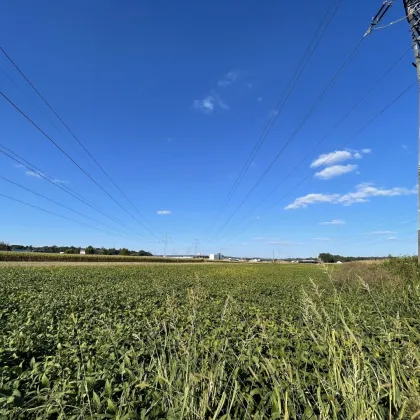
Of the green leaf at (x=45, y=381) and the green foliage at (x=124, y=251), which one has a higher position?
the green foliage at (x=124, y=251)

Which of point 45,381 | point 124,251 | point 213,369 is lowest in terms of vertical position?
point 45,381

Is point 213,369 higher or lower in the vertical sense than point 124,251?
lower

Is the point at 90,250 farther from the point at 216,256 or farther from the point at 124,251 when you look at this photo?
the point at 216,256

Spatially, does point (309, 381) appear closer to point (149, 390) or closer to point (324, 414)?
point (324, 414)

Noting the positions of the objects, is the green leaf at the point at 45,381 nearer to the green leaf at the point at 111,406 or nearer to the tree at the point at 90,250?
the green leaf at the point at 111,406

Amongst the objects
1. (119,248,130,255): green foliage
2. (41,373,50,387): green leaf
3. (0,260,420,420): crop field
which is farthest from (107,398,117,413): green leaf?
(119,248,130,255): green foliage

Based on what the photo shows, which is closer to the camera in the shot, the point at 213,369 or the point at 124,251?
the point at 213,369

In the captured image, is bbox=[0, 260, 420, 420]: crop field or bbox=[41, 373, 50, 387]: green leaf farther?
bbox=[41, 373, 50, 387]: green leaf

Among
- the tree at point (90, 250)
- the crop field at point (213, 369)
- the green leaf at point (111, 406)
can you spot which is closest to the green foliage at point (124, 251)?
the tree at point (90, 250)

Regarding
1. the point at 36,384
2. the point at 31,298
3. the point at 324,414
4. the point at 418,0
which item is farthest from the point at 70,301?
the point at 418,0

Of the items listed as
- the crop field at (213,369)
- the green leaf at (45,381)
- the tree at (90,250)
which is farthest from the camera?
the tree at (90,250)

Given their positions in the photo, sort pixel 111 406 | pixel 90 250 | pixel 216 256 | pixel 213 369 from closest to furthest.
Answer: pixel 111 406 → pixel 213 369 → pixel 90 250 → pixel 216 256

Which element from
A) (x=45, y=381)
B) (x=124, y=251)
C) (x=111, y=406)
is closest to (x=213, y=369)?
(x=111, y=406)

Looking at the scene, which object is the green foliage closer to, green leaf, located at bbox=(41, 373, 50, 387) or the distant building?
the distant building
